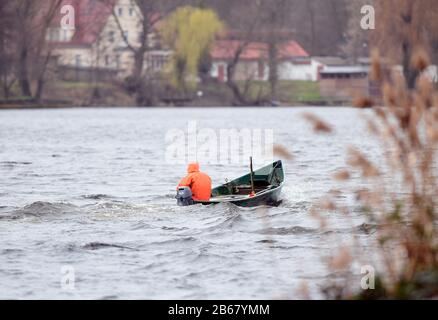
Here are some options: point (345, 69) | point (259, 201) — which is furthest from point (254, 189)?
point (345, 69)

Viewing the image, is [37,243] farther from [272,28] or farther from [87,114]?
[272,28]

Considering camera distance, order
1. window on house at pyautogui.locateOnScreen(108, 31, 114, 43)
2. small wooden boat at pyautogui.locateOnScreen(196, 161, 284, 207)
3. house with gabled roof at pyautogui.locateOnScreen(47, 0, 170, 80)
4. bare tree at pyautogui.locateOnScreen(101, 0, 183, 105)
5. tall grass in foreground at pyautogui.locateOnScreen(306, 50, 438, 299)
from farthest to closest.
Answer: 1. window on house at pyautogui.locateOnScreen(108, 31, 114, 43)
2. house with gabled roof at pyautogui.locateOnScreen(47, 0, 170, 80)
3. bare tree at pyautogui.locateOnScreen(101, 0, 183, 105)
4. small wooden boat at pyautogui.locateOnScreen(196, 161, 284, 207)
5. tall grass in foreground at pyautogui.locateOnScreen(306, 50, 438, 299)

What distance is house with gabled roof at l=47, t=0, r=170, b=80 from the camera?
88.8 metres

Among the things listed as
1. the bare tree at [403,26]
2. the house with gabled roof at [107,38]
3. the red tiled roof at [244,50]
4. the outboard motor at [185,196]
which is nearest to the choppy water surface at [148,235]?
the outboard motor at [185,196]

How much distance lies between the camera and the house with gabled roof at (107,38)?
291 feet

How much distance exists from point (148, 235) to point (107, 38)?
77060 mm

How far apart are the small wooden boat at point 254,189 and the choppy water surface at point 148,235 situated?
27cm

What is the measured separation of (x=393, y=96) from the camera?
9.96 metres

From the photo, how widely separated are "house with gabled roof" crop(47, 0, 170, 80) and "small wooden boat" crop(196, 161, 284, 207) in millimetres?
60990

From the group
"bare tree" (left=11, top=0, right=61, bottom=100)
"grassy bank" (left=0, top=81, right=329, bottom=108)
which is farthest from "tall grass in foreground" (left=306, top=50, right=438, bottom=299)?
"grassy bank" (left=0, top=81, right=329, bottom=108)

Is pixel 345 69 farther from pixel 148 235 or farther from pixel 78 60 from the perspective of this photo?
pixel 148 235

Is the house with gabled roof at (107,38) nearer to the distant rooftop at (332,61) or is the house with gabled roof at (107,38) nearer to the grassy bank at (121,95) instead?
the grassy bank at (121,95)

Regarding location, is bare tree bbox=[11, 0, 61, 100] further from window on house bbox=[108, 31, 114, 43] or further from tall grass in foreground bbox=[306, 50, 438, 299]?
tall grass in foreground bbox=[306, 50, 438, 299]
